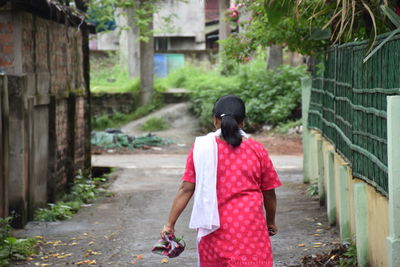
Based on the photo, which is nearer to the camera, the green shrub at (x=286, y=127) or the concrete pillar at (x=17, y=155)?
the concrete pillar at (x=17, y=155)

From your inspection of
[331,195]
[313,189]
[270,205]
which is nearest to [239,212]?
[270,205]

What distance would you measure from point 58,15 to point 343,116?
4.81 meters

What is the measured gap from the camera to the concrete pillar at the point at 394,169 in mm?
5148

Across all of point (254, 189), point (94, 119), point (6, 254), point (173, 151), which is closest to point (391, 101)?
point (254, 189)

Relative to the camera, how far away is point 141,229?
376 inches

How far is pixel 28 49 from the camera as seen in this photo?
10.6 metres

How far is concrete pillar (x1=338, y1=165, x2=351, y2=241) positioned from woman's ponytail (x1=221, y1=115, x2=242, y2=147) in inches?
117

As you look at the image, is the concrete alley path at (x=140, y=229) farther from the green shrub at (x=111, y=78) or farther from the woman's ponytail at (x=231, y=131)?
the green shrub at (x=111, y=78)

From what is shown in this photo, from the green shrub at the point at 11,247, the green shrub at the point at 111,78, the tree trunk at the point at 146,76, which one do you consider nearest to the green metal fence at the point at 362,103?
the green shrub at the point at 11,247

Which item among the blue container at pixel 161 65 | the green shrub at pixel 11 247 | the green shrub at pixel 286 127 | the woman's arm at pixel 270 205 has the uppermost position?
the blue container at pixel 161 65

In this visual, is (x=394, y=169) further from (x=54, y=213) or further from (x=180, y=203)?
(x=54, y=213)

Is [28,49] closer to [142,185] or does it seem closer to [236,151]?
[142,185]

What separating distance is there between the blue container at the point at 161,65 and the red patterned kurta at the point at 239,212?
35.9 m

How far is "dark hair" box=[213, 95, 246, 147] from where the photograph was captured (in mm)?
4836
